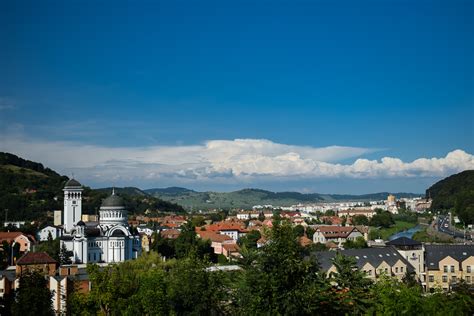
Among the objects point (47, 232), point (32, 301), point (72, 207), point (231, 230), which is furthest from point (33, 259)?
point (231, 230)

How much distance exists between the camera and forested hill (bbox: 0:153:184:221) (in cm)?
12131

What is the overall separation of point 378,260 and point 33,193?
10457 centimetres

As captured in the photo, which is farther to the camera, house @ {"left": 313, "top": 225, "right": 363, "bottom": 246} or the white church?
house @ {"left": 313, "top": 225, "right": 363, "bottom": 246}

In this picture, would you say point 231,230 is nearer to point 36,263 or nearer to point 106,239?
point 106,239

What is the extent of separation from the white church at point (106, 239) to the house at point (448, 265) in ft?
121

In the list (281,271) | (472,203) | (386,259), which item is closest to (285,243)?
(281,271)

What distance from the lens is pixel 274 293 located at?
2405 centimetres

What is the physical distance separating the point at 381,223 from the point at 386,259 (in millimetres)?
81180

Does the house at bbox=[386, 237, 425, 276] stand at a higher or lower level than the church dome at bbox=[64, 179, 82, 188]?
lower

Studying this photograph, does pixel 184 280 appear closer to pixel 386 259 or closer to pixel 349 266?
pixel 349 266

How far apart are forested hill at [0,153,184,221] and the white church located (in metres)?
49.5

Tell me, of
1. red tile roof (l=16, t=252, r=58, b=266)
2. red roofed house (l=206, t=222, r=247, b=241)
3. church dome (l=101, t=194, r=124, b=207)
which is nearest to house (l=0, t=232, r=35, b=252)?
church dome (l=101, t=194, r=124, b=207)

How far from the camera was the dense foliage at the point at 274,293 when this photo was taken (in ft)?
79.2

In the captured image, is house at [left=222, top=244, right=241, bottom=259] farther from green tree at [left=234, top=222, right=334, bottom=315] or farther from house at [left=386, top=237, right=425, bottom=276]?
green tree at [left=234, top=222, right=334, bottom=315]
